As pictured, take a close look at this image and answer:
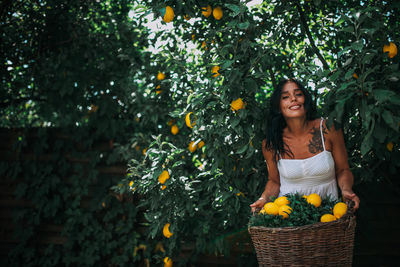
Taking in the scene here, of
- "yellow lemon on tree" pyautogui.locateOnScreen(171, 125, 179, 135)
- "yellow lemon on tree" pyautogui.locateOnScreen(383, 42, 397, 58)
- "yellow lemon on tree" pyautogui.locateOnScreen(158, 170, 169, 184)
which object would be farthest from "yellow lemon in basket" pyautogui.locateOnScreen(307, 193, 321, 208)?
"yellow lemon on tree" pyautogui.locateOnScreen(171, 125, 179, 135)

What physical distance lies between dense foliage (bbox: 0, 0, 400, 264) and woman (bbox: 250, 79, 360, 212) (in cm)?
11

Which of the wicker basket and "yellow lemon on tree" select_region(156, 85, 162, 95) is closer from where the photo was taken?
the wicker basket

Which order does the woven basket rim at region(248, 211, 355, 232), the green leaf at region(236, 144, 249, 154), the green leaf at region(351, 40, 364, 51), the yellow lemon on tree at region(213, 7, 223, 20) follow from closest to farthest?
1. the woven basket rim at region(248, 211, 355, 232)
2. the green leaf at region(351, 40, 364, 51)
3. the green leaf at region(236, 144, 249, 154)
4. the yellow lemon on tree at region(213, 7, 223, 20)

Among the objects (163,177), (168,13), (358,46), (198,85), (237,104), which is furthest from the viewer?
(163,177)

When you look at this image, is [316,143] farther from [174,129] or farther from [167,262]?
[167,262]

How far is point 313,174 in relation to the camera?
173 centimetres

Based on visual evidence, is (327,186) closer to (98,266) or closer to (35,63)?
(98,266)

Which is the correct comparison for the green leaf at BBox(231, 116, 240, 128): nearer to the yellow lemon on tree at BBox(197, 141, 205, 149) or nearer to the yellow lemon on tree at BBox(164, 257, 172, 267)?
the yellow lemon on tree at BBox(197, 141, 205, 149)

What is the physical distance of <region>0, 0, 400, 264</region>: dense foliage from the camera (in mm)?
1626

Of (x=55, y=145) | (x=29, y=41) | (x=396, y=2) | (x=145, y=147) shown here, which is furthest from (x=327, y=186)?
(x=29, y=41)

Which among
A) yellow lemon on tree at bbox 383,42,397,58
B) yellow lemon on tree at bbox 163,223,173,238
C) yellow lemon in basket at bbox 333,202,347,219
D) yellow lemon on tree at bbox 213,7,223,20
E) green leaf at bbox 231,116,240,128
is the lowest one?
yellow lemon on tree at bbox 163,223,173,238

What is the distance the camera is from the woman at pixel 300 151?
1.73 m

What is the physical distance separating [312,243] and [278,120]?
2.65 ft

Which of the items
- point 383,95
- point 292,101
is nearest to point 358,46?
point 383,95
